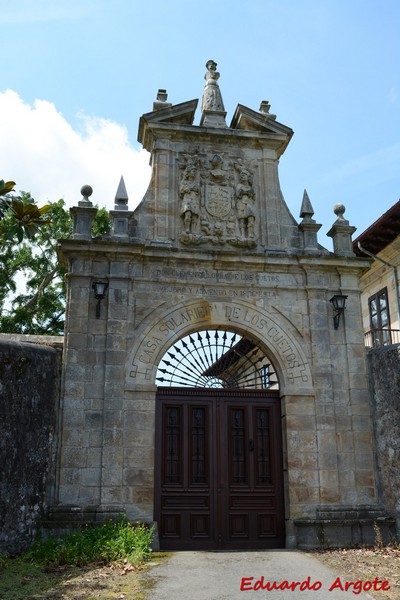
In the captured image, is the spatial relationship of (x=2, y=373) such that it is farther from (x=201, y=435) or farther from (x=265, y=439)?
(x=265, y=439)

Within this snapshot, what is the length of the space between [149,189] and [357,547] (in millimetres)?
7192

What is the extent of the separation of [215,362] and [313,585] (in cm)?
496

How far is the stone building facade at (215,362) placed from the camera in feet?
33.2

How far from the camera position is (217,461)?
10617 millimetres

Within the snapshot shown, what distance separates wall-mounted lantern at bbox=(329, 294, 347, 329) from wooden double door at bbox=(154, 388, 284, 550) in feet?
5.77

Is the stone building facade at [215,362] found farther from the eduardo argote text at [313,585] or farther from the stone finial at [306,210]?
the eduardo argote text at [313,585]

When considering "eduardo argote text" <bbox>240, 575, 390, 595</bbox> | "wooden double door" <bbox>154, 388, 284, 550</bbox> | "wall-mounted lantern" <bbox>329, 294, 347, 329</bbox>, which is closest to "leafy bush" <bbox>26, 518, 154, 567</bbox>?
"wooden double door" <bbox>154, 388, 284, 550</bbox>

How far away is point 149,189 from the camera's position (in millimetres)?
11828

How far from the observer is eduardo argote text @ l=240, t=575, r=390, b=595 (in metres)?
6.91

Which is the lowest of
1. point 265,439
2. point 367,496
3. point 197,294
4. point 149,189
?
point 367,496

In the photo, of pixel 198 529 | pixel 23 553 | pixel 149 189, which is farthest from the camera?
pixel 149 189

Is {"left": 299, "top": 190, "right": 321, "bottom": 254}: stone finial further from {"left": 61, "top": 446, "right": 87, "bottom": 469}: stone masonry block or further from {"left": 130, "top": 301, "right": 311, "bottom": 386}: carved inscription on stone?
{"left": 61, "top": 446, "right": 87, "bottom": 469}: stone masonry block

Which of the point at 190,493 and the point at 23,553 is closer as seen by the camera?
the point at 23,553

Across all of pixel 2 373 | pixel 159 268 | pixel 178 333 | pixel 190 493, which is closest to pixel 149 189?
pixel 159 268
